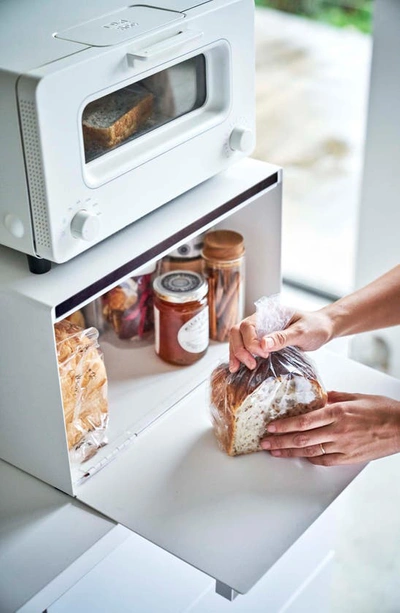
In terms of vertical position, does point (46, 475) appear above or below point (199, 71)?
below

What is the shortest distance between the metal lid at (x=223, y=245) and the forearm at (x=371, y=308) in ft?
0.53

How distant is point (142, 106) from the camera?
112 centimetres

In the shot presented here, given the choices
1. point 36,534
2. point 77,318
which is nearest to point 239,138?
point 77,318

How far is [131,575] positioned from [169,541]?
0.49 feet

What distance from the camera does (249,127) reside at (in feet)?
4.06

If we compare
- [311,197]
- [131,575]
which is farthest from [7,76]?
[311,197]

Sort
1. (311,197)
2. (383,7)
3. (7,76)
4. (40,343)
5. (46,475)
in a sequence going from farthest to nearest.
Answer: (311,197)
(383,7)
(46,475)
(40,343)
(7,76)

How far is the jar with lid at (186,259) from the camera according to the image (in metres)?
1.38

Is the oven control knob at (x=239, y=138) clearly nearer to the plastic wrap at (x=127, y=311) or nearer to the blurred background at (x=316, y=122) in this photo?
the plastic wrap at (x=127, y=311)

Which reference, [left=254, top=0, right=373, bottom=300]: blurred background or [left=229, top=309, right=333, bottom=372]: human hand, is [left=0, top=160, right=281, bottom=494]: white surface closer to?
[left=229, top=309, right=333, bottom=372]: human hand

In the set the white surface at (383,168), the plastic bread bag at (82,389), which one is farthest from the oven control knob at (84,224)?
the white surface at (383,168)

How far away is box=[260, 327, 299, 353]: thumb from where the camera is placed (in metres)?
1.15

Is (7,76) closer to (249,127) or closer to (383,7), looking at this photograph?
(249,127)

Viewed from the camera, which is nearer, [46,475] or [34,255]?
[34,255]
